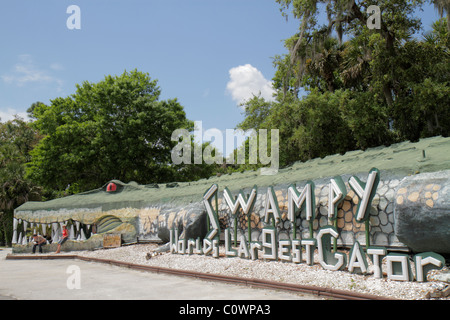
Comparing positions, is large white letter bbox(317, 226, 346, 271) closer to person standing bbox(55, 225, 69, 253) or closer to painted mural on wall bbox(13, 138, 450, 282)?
painted mural on wall bbox(13, 138, 450, 282)

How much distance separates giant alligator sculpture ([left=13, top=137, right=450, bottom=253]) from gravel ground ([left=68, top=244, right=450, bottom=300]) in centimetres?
99

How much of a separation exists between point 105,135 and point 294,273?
69.6 ft

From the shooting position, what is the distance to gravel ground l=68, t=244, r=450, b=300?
7.63 meters

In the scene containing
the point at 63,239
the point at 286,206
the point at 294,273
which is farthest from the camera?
the point at 63,239

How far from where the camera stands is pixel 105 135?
28078 millimetres

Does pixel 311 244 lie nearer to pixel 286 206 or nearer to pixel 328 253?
pixel 328 253

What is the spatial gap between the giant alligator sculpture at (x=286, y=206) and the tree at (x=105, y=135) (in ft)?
15.5

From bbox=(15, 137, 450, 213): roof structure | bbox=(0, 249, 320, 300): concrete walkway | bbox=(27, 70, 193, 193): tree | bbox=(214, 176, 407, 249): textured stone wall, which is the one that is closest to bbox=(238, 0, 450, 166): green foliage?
bbox=(15, 137, 450, 213): roof structure

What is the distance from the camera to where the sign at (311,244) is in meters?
8.16

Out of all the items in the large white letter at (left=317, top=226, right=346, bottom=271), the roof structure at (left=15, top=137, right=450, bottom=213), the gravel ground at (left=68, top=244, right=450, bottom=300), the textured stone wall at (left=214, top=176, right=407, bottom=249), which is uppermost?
the roof structure at (left=15, top=137, right=450, bottom=213)

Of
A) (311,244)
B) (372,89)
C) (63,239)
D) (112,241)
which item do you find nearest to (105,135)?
(63,239)

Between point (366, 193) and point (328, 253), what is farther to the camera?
point (328, 253)
